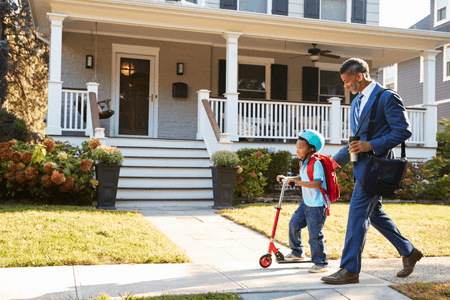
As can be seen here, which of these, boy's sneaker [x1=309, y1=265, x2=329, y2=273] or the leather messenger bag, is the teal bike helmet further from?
boy's sneaker [x1=309, y1=265, x2=329, y2=273]

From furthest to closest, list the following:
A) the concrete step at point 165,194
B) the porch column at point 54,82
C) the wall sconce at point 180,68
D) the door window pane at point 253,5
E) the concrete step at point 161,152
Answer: the door window pane at point 253,5, the wall sconce at point 180,68, the concrete step at point 161,152, the porch column at point 54,82, the concrete step at point 165,194

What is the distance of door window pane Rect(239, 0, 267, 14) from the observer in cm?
1241

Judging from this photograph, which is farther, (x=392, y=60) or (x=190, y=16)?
(x=392, y=60)

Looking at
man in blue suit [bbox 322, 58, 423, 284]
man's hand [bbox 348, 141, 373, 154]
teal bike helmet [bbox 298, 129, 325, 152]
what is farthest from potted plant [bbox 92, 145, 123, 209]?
man's hand [bbox 348, 141, 373, 154]

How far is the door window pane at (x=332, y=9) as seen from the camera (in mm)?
13102

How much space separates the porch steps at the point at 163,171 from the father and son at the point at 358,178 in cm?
479

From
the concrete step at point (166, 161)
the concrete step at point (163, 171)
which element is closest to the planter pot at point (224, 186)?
the concrete step at point (163, 171)

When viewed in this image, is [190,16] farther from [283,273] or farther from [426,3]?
[426,3]

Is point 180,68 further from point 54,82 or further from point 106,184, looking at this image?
point 106,184

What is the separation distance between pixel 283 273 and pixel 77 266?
1.78 meters

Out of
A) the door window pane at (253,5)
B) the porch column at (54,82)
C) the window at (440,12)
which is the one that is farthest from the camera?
the window at (440,12)

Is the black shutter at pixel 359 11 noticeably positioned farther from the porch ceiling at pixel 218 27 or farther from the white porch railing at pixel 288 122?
the white porch railing at pixel 288 122

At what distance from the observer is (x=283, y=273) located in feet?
12.2

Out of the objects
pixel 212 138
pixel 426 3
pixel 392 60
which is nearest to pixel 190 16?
pixel 212 138
